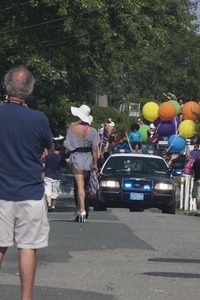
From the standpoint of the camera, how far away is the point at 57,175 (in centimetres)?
2303

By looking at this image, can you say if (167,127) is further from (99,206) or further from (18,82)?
(18,82)

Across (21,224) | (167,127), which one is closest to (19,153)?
(21,224)

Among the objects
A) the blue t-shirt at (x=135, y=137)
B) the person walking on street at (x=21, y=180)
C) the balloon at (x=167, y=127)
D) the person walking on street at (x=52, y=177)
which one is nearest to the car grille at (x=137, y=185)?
the person walking on street at (x=52, y=177)

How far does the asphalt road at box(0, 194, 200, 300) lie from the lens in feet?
29.4

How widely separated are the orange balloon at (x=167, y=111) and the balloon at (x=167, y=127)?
1.22ft

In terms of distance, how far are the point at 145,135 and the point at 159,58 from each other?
858 inches

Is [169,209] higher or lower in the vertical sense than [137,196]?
lower

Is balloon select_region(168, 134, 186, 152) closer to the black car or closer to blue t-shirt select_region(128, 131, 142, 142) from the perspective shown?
blue t-shirt select_region(128, 131, 142, 142)

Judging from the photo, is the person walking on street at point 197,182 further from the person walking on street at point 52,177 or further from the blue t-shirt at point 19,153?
the blue t-shirt at point 19,153

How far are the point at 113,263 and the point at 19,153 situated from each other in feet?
12.9

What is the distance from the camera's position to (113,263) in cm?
1090

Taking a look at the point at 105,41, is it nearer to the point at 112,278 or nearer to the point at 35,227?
the point at 112,278

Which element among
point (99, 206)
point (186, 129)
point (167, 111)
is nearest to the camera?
point (99, 206)

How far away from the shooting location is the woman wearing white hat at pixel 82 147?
14930 mm
